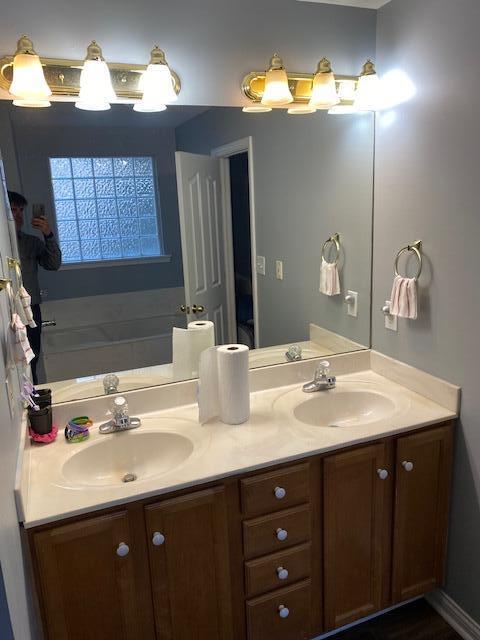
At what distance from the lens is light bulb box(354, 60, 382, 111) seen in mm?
1866

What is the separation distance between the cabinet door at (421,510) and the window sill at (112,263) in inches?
43.4

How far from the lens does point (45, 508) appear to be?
1.32m

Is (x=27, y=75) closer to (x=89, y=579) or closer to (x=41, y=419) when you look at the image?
(x=41, y=419)

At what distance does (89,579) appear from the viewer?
1.39 metres

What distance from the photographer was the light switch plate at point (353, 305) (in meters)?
2.21

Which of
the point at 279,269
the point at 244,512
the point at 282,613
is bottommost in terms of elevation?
the point at 282,613

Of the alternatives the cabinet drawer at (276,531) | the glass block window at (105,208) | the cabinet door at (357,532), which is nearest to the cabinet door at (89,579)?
the cabinet drawer at (276,531)

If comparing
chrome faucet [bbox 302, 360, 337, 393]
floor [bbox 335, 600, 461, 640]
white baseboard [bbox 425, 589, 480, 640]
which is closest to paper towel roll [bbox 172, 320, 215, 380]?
chrome faucet [bbox 302, 360, 337, 393]

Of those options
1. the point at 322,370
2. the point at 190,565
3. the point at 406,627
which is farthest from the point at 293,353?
the point at 406,627

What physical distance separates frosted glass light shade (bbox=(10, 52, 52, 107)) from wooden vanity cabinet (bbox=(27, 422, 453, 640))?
1.26 m

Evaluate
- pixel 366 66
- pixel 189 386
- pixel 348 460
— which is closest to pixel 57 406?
pixel 189 386

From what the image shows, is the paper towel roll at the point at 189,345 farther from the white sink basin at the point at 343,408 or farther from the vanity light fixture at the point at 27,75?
the vanity light fixture at the point at 27,75

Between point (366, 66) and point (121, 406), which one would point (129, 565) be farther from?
point (366, 66)

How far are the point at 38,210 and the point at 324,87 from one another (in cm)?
113
